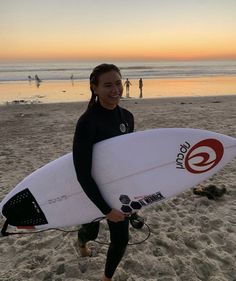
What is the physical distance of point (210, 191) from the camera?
477 centimetres

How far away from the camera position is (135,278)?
302cm

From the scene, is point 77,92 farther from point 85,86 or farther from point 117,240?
point 117,240

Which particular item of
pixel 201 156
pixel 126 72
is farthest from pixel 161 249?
pixel 126 72

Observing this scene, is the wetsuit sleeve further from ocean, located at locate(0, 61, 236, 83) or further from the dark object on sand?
ocean, located at locate(0, 61, 236, 83)

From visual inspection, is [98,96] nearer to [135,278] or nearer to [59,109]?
[135,278]

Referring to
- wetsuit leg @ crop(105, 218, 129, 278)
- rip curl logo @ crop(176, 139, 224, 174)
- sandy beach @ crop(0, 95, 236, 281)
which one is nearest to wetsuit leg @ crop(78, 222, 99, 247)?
sandy beach @ crop(0, 95, 236, 281)

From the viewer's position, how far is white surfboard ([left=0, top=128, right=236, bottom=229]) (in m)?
2.58

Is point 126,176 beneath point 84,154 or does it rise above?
beneath

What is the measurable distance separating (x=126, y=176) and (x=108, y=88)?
795mm

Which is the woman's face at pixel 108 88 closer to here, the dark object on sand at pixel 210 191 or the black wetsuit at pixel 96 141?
the black wetsuit at pixel 96 141

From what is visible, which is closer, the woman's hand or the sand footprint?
the woman's hand

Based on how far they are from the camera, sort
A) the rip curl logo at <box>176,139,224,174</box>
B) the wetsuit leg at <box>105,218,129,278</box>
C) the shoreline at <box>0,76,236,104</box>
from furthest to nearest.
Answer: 1. the shoreline at <box>0,76,236,104</box>
2. the rip curl logo at <box>176,139,224,174</box>
3. the wetsuit leg at <box>105,218,129,278</box>

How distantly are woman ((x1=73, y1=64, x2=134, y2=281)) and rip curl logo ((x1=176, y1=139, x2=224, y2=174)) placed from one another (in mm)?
660

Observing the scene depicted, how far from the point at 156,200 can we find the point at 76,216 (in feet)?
2.49
